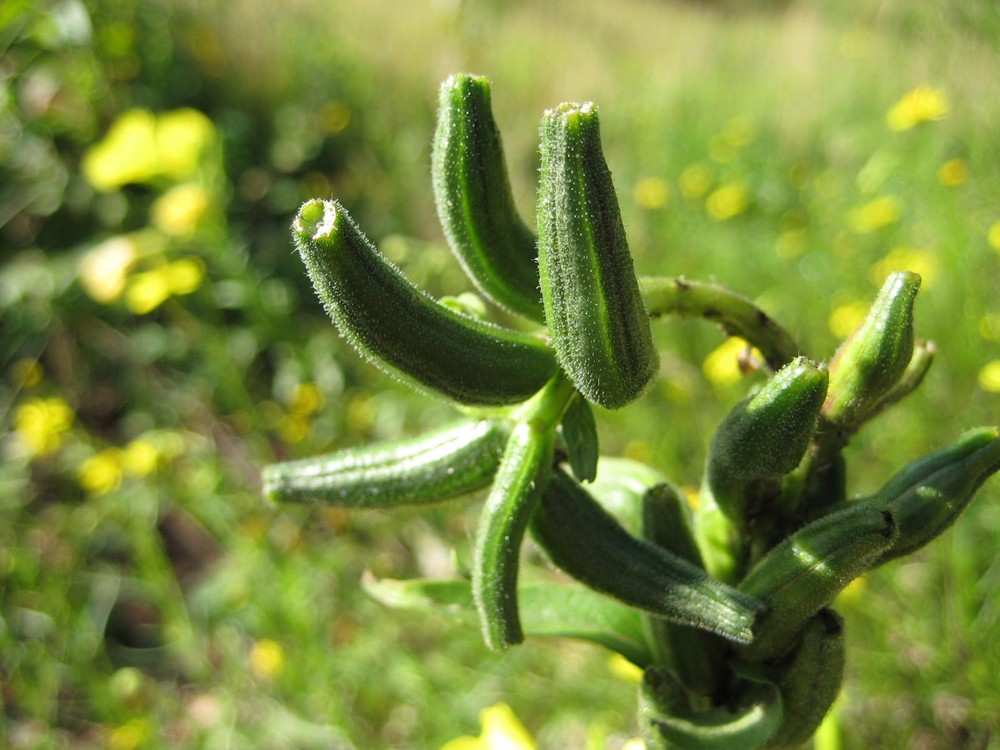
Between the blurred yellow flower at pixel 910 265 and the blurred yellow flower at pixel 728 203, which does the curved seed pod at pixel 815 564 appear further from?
the blurred yellow flower at pixel 728 203

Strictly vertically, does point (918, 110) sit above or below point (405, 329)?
below

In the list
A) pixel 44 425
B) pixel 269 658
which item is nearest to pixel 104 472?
pixel 44 425

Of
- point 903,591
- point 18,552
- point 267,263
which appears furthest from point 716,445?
point 267,263

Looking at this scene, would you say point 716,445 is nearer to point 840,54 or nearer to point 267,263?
point 267,263

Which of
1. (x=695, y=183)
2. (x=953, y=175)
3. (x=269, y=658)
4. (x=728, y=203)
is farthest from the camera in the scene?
(x=695, y=183)

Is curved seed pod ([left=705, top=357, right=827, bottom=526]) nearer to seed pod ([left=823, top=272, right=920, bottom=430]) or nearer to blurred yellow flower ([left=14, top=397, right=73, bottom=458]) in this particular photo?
seed pod ([left=823, top=272, right=920, bottom=430])

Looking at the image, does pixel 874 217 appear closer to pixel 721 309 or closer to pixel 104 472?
pixel 721 309

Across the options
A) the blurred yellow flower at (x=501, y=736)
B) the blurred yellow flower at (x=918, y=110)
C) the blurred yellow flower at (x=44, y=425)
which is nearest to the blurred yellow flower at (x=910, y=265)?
the blurred yellow flower at (x=918, y=110)
